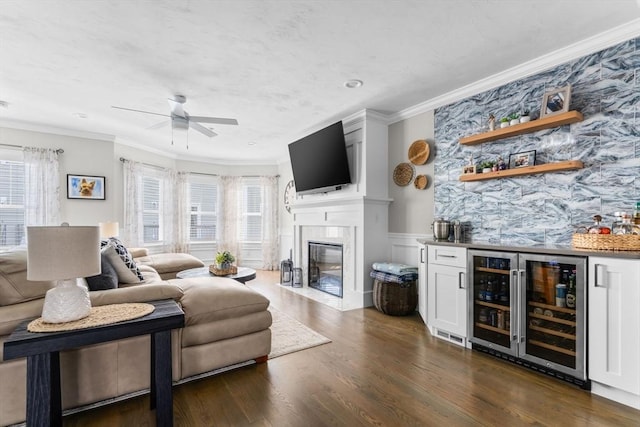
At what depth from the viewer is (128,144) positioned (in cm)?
568

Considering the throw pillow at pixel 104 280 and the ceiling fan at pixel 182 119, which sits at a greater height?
the ceiling fan at pixel 182 119

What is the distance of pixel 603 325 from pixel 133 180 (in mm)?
6569

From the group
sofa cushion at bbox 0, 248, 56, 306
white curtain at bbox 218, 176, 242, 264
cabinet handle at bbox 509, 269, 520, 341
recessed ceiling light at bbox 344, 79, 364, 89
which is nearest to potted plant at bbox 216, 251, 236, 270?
sofa cushion at bbox 0, 248, 56, 306

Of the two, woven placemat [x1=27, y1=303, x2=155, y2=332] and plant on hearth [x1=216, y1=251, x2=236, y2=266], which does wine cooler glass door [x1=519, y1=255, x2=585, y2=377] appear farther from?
plant on hearth [x1=216, y1=251, x2=236, y2=266]

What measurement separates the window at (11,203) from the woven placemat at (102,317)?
13.6 ft

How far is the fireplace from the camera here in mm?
4750

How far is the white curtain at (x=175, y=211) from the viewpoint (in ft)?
21.0

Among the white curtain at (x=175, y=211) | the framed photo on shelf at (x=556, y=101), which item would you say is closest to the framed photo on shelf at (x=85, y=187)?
the white curtain at (x=175, y=211)

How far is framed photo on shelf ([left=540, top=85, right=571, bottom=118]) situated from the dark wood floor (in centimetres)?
213

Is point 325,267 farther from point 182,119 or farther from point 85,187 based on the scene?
point 85,187

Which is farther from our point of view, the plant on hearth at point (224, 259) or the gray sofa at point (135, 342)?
the plant on hearth at point (224, 259)

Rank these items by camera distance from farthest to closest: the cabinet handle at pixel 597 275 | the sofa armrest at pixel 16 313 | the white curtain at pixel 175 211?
the white curtain at pixel 175 211
the cabinet handle at pixel 597 275
the sofa armrest at pixel 16 313

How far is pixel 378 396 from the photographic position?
2.04 m

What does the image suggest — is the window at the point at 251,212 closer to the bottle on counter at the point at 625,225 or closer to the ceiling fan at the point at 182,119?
the ceiling fan at the point at 182,119
